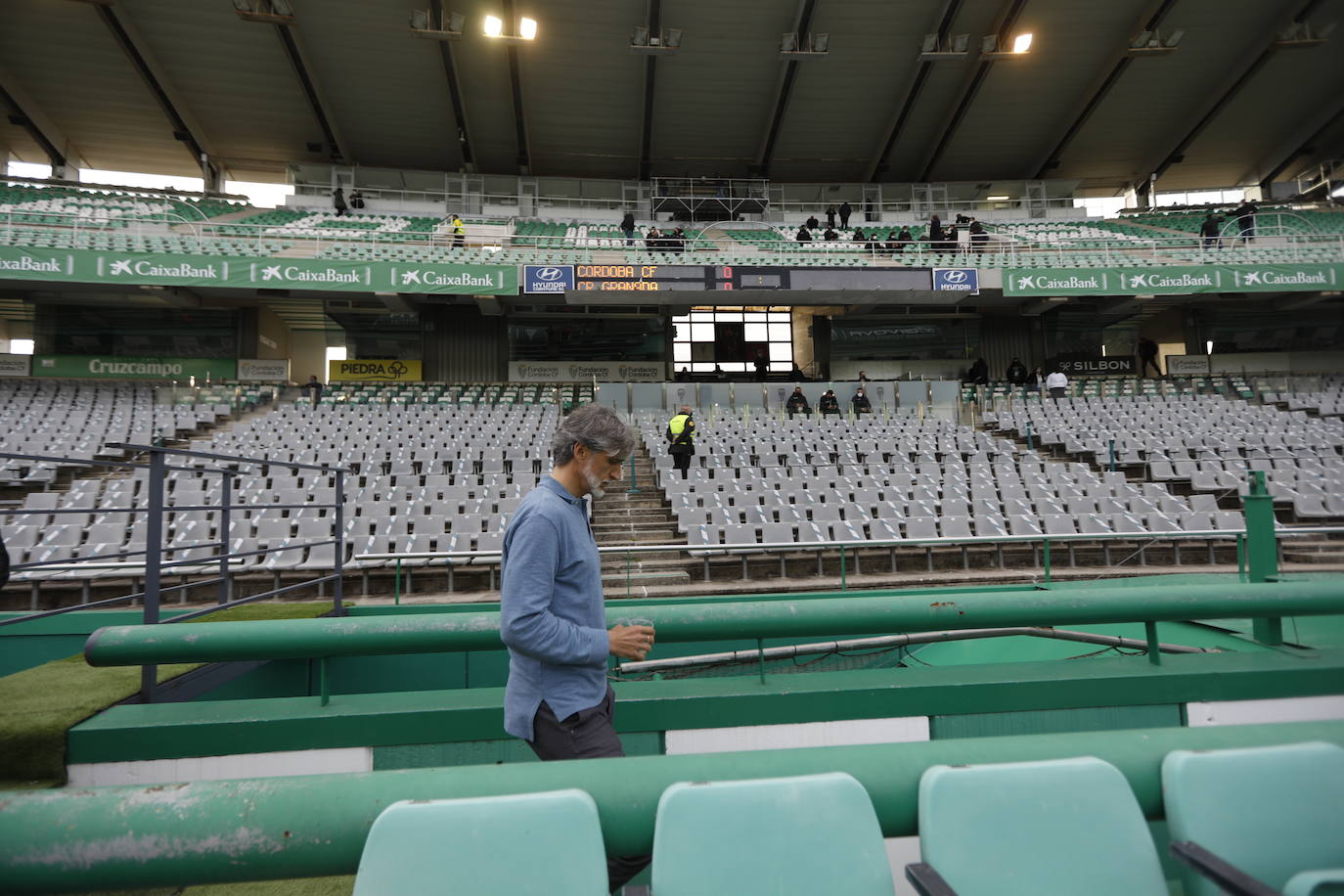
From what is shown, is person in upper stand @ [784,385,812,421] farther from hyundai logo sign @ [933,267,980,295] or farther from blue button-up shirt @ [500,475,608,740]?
blue button-up shirt @ [500,475,608,740]

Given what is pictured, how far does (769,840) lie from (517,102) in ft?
76.2

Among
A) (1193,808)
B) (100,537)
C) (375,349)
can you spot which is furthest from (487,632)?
(375,349)

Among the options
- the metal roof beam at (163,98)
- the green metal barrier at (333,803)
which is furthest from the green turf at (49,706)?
the metal roof beam at (163,98)

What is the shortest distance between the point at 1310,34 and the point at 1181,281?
1143 cm

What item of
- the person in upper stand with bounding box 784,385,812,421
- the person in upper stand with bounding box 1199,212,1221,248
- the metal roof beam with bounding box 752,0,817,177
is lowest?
the person in upper stand with bounding box 784,385,812,421

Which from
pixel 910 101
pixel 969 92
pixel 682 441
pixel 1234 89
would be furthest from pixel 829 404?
pixel 1234 89

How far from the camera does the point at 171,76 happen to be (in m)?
19.0

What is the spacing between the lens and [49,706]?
195 centimetres

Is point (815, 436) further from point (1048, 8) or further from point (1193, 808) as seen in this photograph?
point (1048, 8)

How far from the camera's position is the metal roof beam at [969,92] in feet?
60.7

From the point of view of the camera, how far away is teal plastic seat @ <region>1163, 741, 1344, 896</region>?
4.06 feet

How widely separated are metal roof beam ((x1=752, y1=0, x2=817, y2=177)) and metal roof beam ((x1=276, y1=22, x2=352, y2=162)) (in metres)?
14.7

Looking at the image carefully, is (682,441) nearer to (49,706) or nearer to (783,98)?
(49,706)

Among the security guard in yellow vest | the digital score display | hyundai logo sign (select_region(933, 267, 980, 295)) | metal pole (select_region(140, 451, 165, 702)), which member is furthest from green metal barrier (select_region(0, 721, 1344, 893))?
hyundai logo sign (select_region(933, 267, 980, 295))
